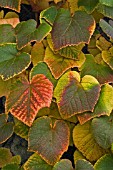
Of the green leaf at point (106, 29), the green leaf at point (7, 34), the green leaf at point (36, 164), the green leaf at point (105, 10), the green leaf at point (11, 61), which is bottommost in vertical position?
the green leaf at point (36, 164)

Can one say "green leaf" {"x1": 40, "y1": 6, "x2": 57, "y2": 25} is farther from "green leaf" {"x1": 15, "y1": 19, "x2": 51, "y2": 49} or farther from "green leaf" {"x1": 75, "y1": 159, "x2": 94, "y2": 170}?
"green leaf" {"x1": 75, "y1": 159, "x2": 94, "y2": 170}

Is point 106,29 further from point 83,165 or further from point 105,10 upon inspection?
point 83,165

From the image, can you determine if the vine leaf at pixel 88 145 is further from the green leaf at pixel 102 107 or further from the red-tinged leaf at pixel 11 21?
the red-tinged leaf at pixel 11 21

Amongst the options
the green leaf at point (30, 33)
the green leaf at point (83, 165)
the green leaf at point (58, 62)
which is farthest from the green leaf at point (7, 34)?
the green leaf at point (83, 165)

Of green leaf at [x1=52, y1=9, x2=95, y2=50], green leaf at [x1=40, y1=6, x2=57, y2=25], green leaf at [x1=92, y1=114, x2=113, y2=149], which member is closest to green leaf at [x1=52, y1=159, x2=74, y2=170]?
green leaf at [x1=92, y1=114, x2=113, y2=149]

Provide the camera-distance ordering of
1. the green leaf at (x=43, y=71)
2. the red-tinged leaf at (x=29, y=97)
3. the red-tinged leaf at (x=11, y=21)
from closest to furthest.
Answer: the red-tinged leaf at (x=29, y=97)
the green leaf at (x=43, y=71)
the red-tinged leaf at (x=11, y=21)
